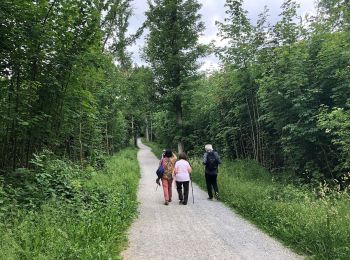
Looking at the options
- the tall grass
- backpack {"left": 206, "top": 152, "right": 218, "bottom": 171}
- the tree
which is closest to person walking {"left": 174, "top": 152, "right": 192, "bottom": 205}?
backpack {"left": 206, "top": 152, "right": 218, "bottom": 171}

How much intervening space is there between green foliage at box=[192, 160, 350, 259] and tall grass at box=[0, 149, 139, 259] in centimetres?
329

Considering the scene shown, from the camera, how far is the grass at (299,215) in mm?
5742

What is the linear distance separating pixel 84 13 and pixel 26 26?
173 centimetres

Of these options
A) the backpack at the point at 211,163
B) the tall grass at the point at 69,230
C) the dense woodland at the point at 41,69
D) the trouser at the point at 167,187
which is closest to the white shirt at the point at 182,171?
the trouser at the point at 167,187

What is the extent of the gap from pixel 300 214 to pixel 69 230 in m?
4.64

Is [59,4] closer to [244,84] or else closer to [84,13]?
[84,13]

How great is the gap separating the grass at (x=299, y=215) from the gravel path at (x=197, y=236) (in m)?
0.29

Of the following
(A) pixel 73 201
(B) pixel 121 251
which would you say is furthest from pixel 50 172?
(B) pixel 121 251

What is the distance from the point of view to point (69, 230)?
5.76m

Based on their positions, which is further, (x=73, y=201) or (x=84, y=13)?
(x=84, y=13)

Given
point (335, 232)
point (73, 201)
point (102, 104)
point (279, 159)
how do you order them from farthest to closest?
point (102, 104)
point (279, 159)
point (73, 201)
point (335, 232)

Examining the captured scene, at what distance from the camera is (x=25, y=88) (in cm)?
778

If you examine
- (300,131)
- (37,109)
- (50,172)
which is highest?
(37,109)

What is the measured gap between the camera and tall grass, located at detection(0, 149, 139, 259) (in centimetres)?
479
